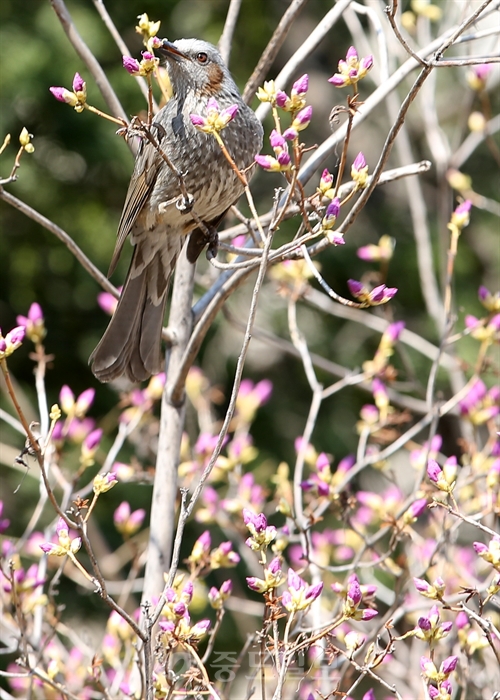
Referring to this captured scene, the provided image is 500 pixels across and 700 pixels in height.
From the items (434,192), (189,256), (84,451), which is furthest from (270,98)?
(434,192)

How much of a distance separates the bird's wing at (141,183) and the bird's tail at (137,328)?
21 cm

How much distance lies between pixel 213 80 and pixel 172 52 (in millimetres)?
168

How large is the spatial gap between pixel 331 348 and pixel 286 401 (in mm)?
531

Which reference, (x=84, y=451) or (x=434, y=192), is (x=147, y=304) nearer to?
(x=84, y=451)

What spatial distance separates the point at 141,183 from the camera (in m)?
3.01

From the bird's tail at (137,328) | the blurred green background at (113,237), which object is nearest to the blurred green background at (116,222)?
the blurred green background at (113,237)

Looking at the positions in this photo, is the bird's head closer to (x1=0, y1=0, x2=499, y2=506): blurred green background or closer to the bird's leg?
the bird's leg

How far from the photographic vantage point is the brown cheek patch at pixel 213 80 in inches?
116

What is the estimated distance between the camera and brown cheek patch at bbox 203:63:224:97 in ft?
9.71

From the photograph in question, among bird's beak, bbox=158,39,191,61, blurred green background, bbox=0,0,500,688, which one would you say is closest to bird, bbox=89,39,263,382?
bird's beak, bbox=158,39,191,61

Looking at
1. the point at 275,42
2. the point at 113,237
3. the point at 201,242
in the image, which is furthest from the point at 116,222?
the point at 275,42

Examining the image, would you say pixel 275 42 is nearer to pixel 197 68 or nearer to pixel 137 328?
pixel 197 68

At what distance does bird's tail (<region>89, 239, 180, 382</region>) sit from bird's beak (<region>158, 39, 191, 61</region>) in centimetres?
68

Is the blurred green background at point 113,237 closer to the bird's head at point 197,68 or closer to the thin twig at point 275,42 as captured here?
the bird's head at point 197,68
